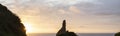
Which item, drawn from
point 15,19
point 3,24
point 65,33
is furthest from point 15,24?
point 65,33

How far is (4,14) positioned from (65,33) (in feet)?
39.2

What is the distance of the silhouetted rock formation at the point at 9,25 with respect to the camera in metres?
56.2

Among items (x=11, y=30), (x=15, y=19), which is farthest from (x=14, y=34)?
(x=15, y=19)

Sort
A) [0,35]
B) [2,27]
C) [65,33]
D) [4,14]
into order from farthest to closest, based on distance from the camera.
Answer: [65,33], [4,14], [2,27], [0,35]

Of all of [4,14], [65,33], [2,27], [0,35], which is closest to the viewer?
[0,35]

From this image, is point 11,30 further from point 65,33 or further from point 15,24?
point 65,33

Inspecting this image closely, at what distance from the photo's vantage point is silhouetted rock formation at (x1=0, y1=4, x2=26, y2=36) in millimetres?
56213

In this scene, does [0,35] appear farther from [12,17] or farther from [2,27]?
[12,17]

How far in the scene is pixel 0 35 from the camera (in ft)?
170

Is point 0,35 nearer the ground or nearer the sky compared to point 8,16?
nearer the ground

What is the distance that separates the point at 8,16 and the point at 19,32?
342 cm

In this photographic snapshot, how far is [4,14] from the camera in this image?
198ft

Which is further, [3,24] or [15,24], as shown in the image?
[15,24]

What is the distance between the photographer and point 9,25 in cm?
5981
